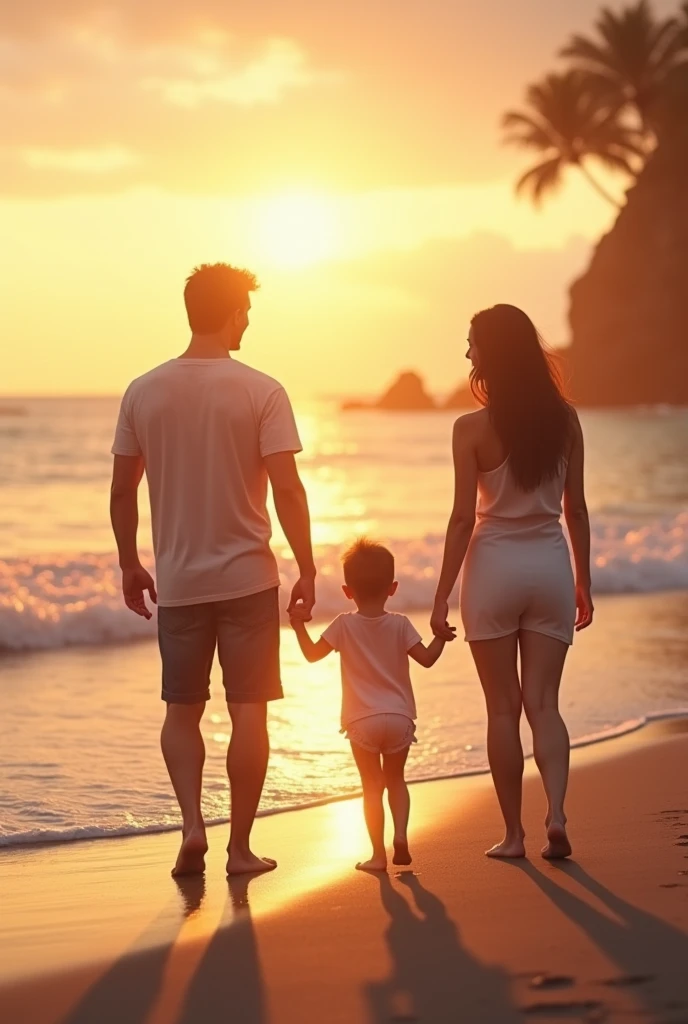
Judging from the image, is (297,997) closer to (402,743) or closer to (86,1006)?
(86,1006)

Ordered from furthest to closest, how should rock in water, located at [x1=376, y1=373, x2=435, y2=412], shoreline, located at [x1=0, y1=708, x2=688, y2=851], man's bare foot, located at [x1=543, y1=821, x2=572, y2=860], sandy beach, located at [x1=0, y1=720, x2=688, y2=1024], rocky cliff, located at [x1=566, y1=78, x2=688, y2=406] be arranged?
rock in water, located at [x1=376, y1=373, x2=435, y2=412] < rocky cliff, located at [x1=566, y1=78, x2=688, y2=406] < shoreline, located at [x1=0, y1=708, x2=688, y2=851] < man's bare foot, located at [x1=543, y1=821, x2=572, y2=860] < sandy beach, located at [x1=0, y1=720, x2=688, y2=1024]

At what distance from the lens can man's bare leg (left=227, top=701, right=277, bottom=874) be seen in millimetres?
4613

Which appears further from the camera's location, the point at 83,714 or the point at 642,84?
the point at 642,84

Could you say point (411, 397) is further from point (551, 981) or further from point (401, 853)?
point (551, 981)

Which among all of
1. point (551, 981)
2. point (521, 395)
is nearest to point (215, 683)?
point (521, 395)

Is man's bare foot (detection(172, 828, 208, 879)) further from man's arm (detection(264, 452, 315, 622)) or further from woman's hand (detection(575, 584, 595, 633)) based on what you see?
woman's hand (detection(575, 584, 595, 633))

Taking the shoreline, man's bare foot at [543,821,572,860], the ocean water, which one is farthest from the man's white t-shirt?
the ocean water

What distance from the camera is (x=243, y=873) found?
4613 millimetres

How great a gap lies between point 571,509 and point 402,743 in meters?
0.94

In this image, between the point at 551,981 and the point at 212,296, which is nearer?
the point at 551,981

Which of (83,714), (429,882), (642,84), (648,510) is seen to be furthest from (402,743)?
(642,84)

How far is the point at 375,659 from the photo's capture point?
15.3ft

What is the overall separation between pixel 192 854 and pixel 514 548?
4.63ft

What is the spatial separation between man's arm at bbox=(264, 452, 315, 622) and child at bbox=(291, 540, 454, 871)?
0.27ft
